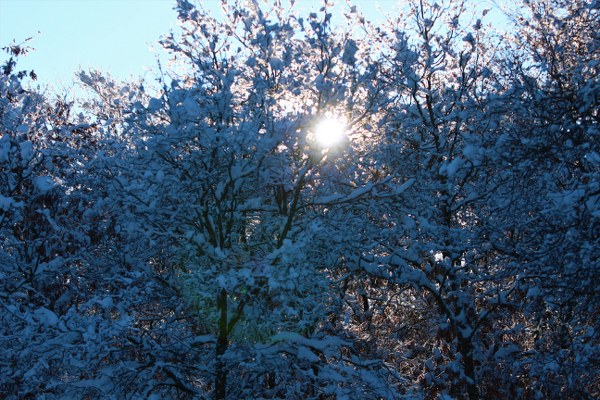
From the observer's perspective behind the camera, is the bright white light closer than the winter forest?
No

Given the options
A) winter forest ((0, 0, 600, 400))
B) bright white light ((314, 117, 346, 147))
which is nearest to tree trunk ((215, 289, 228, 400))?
winter forest ((0, 0, 600, 400))

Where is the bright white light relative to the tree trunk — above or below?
above

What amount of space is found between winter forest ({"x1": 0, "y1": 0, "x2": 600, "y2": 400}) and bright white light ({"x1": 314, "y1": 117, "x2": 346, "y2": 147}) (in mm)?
36

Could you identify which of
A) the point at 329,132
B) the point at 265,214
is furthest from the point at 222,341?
the point at 329,132

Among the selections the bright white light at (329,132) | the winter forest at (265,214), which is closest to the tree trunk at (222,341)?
the winter forest at (265,214)

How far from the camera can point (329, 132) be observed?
798 cm

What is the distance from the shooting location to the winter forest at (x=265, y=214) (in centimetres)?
664

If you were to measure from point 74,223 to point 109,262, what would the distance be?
0.91 metres

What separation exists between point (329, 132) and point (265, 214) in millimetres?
1901

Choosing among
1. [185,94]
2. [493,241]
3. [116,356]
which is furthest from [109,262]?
[493,241]

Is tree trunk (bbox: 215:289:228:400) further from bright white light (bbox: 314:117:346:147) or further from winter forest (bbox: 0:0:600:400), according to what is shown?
bright white light (bbox: 314:117:346:147)

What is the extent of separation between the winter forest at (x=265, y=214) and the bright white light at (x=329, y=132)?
4 cm

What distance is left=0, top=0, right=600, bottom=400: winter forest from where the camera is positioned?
6.64 meters

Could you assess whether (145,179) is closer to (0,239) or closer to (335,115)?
(335,115)
